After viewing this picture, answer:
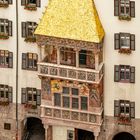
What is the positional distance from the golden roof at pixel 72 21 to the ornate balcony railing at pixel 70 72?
2862mm

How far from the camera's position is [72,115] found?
67000mm

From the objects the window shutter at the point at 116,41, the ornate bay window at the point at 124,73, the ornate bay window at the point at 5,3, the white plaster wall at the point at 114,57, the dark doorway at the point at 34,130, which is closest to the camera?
the white plaster wall at the point at 114,57

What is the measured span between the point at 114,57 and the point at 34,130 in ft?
41.0

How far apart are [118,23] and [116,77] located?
491 centimetres

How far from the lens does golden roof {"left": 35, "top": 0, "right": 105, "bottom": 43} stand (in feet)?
208

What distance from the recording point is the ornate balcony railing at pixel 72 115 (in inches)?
2613

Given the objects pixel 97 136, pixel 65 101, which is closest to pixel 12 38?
pixel 65 101

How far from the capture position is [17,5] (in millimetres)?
67125

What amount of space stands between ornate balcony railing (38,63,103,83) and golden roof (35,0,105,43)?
2.86m

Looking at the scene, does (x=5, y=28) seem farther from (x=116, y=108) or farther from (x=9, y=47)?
(x=116, y=108)

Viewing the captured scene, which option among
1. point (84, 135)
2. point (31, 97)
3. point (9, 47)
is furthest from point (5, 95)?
point (84, 135)

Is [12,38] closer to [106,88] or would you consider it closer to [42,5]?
[42,5]

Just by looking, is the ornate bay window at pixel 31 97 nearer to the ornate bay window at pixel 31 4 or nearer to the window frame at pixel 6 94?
A: the window frame at pixel 6 94

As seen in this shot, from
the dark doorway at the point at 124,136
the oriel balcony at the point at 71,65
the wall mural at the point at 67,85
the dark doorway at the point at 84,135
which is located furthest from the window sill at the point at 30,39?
the dark doorway at the point at 124,136
